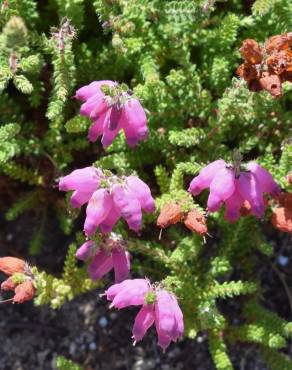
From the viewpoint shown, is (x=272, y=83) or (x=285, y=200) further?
(x=285, y=200)

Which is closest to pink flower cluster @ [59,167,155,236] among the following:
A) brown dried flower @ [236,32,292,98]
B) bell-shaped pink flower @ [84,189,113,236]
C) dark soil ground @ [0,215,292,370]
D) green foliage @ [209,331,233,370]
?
bell-shaped pink flower @ [84,189,113,236]

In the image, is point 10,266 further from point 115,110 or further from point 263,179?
point 263,179

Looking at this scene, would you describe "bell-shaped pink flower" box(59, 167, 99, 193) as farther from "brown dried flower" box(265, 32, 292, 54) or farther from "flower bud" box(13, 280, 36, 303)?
"brown dried flower" box(265, 32, 292, 54)

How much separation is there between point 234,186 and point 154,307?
1.81 ft

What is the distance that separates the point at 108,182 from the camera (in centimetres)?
228

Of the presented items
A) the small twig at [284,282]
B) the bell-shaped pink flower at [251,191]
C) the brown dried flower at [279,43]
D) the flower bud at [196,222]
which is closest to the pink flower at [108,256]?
the flower bud at [196,222]

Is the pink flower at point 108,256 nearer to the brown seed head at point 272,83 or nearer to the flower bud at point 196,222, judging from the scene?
the flower bud at point 196,222

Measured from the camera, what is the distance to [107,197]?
225 centimetres

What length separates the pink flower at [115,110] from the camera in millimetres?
2275

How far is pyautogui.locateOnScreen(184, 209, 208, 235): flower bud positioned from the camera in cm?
241

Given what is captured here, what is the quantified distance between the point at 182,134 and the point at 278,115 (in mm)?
554

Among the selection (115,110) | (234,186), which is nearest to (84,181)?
(115,110)

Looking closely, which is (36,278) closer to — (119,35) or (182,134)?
(182,134)

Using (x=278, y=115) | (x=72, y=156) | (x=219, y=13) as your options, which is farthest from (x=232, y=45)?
(x=72, y=156)
